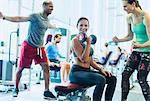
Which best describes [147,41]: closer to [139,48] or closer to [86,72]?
[139,48]

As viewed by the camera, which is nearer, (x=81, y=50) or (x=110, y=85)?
(x=81, y=50)

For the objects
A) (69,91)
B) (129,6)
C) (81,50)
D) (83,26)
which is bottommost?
(69,91)

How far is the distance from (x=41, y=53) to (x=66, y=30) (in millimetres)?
3896

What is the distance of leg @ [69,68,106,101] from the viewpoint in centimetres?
225

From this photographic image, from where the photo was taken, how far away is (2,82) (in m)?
4.52

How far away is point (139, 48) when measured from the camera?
91.7 inches

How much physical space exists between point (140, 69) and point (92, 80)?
43 cm

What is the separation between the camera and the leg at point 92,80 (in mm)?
2250


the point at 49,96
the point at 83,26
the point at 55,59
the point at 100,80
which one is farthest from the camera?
the point at 55,59

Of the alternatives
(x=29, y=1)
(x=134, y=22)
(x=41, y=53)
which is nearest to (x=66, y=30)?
(x=29, y=1)

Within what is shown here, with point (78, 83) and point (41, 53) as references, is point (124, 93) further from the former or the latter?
point (41, 53)

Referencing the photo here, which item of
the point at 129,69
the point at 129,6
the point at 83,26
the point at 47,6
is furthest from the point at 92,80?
the point at 47,6

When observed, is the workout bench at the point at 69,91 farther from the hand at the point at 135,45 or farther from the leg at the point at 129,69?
the hand at the point at 135,45

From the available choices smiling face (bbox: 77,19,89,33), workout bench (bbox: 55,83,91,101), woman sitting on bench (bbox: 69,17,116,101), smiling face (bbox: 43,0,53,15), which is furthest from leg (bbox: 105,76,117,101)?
smiling face (bbox: 43,0,53,15)
